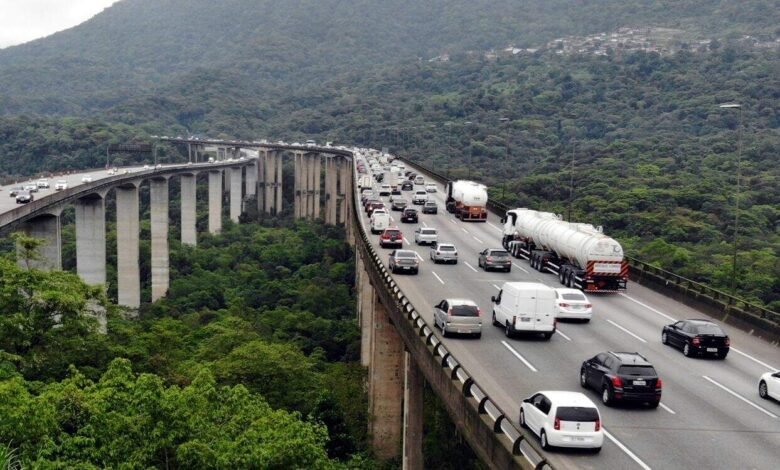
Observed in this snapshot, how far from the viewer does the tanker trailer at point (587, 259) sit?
147ft

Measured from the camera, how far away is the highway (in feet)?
73.9

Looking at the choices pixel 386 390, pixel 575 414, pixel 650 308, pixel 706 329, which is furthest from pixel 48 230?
pixel 575 414

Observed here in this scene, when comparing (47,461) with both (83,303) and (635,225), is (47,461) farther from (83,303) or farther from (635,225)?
(635,225)

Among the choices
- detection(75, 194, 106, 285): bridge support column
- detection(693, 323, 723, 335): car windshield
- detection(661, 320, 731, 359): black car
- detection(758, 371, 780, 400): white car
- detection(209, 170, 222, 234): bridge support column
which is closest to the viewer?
detection(758, 371, 780, 400): white car

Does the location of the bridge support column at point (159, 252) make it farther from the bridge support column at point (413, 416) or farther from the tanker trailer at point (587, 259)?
the bridge support column at point (413, 416)

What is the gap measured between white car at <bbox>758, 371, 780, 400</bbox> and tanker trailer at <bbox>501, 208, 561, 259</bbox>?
2552 centimetres

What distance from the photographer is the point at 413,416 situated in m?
34.7

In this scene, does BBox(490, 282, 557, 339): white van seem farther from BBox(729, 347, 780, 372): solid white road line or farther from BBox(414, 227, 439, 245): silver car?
BBox(414, 227, 439, 245): silver car

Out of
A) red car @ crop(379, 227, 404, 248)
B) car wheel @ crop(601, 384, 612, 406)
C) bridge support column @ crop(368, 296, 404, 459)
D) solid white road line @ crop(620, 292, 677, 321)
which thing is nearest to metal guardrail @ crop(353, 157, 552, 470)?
car wheel @ crop(601, 384, 612, 406)

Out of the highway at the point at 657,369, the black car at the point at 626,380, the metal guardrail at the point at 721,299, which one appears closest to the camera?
the highway at the point at 657,369

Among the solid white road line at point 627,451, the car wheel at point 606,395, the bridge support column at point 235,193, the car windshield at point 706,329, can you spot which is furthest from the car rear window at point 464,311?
the bridge support column at point 235,193

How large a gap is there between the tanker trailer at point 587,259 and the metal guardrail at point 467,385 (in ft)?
32.5

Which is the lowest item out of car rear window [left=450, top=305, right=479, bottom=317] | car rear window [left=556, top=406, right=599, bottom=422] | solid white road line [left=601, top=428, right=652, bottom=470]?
solid white road line [left=601, top=428, right=652, bottom=470]

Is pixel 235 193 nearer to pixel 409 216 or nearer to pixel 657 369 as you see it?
pixel 409 216
